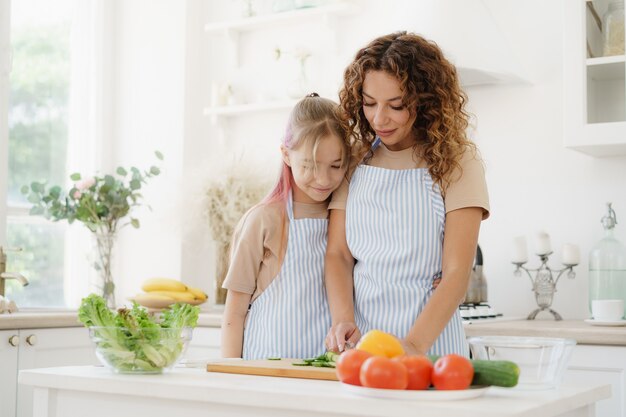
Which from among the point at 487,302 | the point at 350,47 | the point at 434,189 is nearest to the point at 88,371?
the point at 434,189

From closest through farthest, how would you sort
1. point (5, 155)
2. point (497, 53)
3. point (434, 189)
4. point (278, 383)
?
point (278, 383) → point (434, 189) → point (497, 53) → point (5, 155)

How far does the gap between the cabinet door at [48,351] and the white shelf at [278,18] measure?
1430 mm

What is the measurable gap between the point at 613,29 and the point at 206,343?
66.4 inches

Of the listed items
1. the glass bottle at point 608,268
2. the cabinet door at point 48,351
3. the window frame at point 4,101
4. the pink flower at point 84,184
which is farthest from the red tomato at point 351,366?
the window frame at point 4,101

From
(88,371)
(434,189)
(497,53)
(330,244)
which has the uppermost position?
(497,53)

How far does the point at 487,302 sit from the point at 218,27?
64.8 inches

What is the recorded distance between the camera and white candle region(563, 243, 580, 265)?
286 centimetres

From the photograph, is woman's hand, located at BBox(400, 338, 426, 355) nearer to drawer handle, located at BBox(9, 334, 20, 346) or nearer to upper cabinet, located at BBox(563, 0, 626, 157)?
upper cabinet, located at BBox(563, 0, 626, 157)

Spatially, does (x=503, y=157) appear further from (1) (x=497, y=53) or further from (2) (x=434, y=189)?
(2) (x=434, y=189)

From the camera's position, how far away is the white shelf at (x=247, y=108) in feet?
11.5

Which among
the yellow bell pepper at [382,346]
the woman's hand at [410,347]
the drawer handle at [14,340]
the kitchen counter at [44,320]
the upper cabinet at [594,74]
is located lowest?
the drawer handle at [14,340]

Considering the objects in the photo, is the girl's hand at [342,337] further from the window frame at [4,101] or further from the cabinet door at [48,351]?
the window frame at [4,101]

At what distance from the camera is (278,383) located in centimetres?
136

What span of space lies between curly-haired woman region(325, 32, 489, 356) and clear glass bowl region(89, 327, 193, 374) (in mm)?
346
